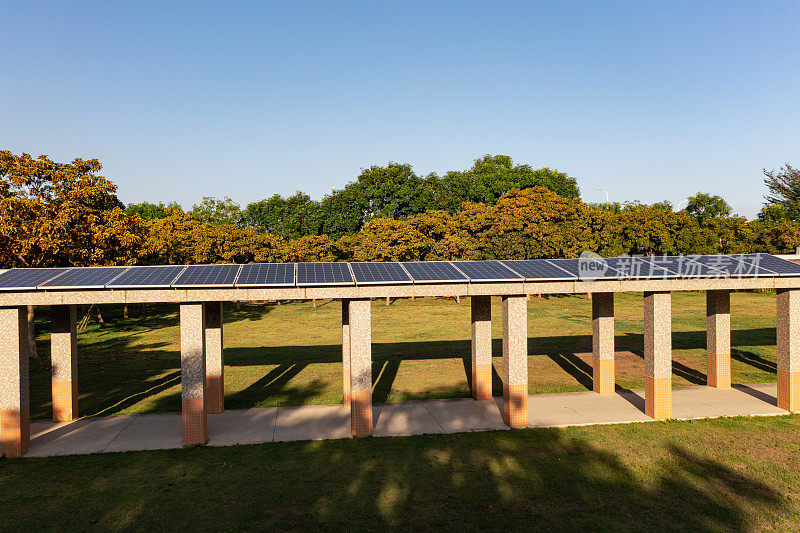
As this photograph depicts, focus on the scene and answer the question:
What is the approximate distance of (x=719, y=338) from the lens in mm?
18297

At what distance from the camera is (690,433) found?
45.1 ft

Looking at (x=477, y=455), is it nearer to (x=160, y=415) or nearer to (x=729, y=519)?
(x=729, y=519)

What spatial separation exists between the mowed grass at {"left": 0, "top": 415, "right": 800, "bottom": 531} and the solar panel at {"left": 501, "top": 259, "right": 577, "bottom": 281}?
4.43m

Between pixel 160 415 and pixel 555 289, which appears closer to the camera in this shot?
pixel 555 289

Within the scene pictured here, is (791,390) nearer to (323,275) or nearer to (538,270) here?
(538,270)

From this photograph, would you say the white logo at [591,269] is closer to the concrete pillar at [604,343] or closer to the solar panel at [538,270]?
the solar panel at [538,270]

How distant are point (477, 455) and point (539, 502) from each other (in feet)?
8.40

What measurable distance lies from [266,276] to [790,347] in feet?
53.5

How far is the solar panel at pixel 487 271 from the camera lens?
14.0 meters

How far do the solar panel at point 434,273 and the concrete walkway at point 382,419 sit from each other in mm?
4477

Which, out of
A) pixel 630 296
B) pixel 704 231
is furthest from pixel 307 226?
pixel 704 231

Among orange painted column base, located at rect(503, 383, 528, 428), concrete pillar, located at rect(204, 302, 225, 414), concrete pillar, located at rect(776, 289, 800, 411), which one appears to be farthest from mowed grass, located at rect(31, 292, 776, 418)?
orange painted column base, located at rect(503, 383, 528, 428)

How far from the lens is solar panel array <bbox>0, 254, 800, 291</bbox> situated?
13008mm

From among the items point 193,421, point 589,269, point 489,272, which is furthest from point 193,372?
point 589,269
